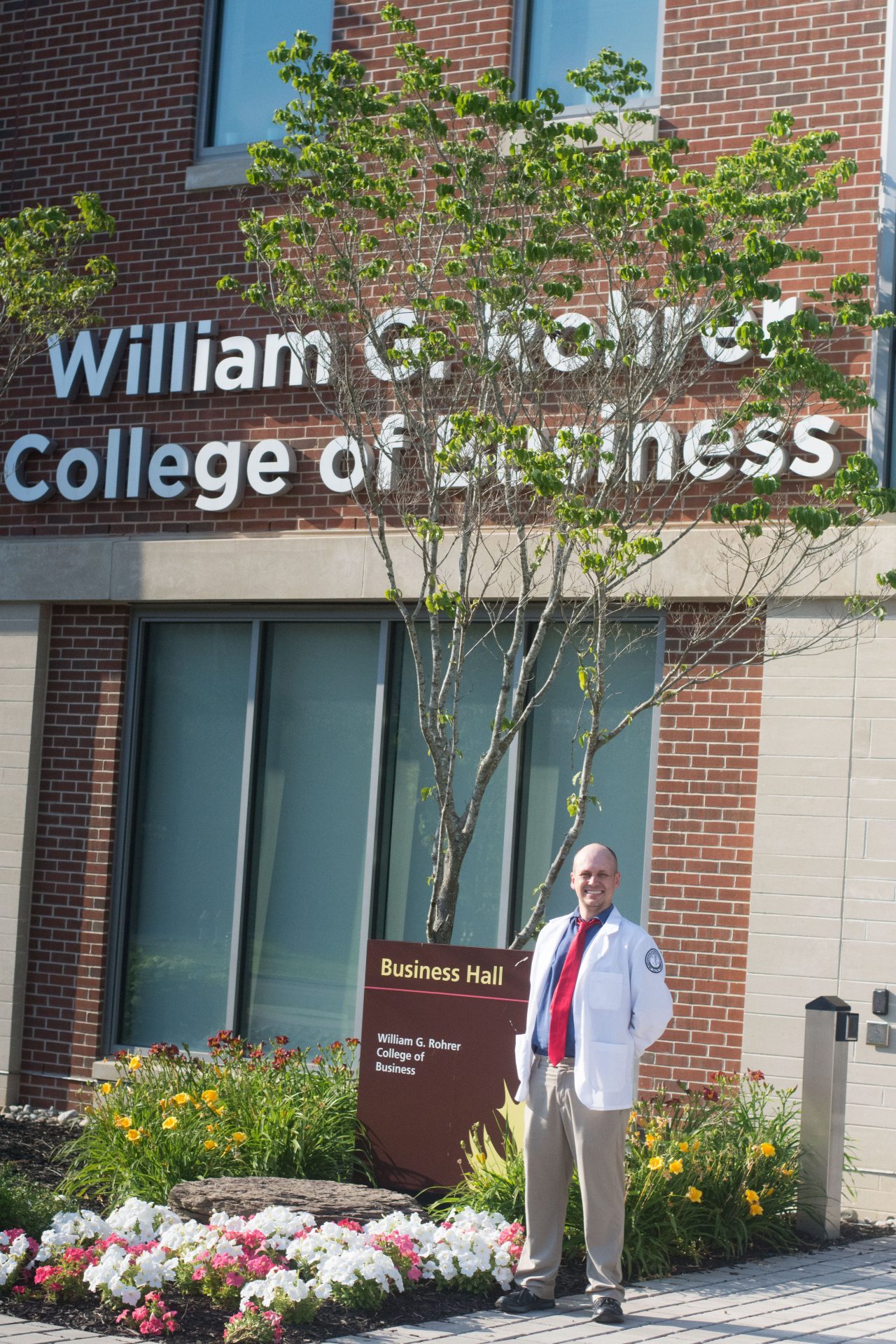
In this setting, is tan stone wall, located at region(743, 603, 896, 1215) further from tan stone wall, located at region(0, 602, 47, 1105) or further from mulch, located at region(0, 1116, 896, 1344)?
tan stone wall, located at region(0, 602, 47, 1105)

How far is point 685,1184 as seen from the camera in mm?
7934

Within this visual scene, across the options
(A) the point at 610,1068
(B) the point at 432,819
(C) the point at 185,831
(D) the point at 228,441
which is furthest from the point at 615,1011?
(D) the point at 228,441

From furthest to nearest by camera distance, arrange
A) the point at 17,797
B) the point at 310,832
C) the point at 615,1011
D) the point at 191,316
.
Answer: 1. the point at 17,797
2. the point at 191,316
3. the point at 310,832
4. the point at 615,1011

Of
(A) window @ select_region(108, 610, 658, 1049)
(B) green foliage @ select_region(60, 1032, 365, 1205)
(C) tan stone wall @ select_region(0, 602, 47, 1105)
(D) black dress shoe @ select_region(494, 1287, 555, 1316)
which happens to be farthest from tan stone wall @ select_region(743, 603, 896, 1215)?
(C) tan stone wall @ select_region(0, 602, 47, 1105)

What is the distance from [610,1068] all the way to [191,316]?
737cm

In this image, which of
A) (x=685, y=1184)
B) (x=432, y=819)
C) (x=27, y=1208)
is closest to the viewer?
(x=27, y=1208)

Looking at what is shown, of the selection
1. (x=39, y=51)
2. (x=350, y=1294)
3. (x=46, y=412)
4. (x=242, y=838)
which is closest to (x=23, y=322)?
(x=46, y=412)

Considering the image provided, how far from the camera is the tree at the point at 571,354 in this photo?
28.0ft

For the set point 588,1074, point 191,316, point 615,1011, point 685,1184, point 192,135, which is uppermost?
point 192,135

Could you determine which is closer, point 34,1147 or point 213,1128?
point 213,1128

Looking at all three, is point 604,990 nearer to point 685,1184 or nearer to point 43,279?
point 685,1184

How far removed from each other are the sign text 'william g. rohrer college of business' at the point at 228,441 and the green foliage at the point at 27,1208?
4540mm

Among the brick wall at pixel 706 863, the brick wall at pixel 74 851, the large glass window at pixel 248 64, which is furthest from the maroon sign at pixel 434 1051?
the large glass window at pixel 248 64

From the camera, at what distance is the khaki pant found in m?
6.71
